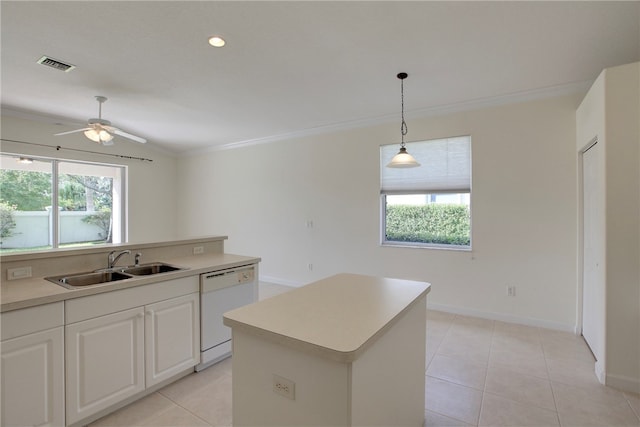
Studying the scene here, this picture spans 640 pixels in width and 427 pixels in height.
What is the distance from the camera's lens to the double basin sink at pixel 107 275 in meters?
2.15

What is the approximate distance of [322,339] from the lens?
1.11m

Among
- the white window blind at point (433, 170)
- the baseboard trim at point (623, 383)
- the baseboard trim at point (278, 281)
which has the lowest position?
the baseboard trim at point (623, 383)

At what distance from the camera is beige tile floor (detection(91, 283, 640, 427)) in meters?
1.98

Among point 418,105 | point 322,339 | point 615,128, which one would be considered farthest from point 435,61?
point 322,339

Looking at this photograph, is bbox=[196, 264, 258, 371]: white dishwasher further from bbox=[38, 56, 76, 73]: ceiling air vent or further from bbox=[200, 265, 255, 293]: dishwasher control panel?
bbox=[38, 56, 76, 73]: ceiling air vent

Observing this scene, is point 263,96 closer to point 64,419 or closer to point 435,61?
point 435,61

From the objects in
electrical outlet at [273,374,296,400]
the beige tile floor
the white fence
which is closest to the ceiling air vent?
the white fence

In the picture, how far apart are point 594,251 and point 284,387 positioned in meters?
3.12

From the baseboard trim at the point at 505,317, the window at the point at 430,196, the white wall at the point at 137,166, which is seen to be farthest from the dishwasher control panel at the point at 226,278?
the white wall at the point at 137,166

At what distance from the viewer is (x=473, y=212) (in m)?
3.81

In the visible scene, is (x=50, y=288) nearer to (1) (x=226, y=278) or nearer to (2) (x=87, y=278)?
(2) (x=87, y=278)

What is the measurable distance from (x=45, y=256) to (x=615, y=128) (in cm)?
431

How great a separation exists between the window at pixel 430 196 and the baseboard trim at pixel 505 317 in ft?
2.63

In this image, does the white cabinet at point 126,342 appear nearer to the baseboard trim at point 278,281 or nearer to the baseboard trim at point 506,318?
the baseboard trim at point 278,281
